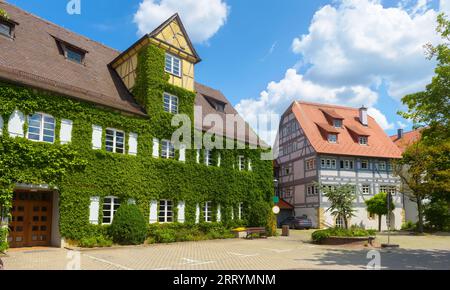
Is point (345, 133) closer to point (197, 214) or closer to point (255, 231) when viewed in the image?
point (255, 231)

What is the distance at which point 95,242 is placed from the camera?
17.5m

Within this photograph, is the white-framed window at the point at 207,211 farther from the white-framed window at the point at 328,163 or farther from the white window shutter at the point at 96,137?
the white-framed window at the point at 328,163

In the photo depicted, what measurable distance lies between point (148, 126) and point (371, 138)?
3070 centimetres

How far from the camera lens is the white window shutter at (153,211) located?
2109 cm

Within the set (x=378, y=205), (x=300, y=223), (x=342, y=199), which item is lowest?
(x=300, y=223)

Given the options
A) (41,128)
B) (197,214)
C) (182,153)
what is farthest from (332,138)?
(41,128)

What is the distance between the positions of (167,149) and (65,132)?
6570 mm

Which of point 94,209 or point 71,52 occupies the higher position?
point 71,52

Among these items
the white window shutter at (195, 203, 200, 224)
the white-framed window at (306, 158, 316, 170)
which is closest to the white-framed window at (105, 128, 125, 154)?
the white window shutter at (195, 203, 200, 224)

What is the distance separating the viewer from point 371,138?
143 ft

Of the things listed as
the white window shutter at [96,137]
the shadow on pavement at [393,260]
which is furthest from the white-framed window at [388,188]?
the white window shutter at [96,137]

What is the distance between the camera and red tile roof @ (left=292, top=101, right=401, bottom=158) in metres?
40.2

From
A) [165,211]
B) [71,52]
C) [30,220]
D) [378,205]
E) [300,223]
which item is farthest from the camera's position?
[300,223]

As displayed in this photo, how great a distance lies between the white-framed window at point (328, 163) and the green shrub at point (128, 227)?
24642 mm
